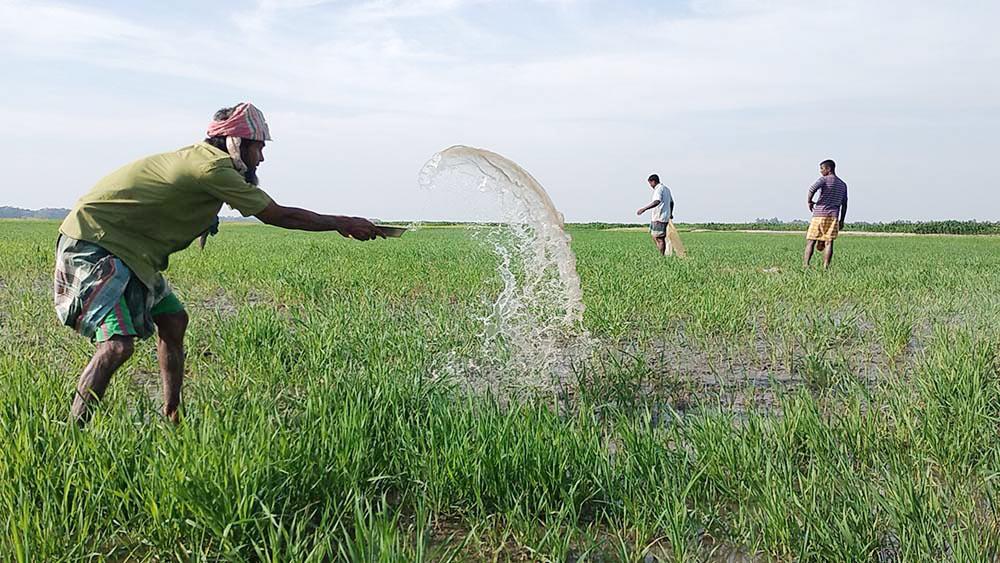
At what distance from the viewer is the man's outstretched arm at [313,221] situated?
2986 millimetres

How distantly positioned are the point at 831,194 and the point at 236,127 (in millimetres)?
8786

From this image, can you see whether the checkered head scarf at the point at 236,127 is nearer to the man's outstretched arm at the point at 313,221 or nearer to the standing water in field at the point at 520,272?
the man's outstretched arm at the point at 313,221

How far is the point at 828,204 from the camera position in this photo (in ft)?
32.3

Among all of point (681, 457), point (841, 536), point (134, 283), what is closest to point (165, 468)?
point (134, 283)

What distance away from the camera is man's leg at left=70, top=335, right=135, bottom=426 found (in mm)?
2670

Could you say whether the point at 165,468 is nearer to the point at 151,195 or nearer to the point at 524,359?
the point at 151,195

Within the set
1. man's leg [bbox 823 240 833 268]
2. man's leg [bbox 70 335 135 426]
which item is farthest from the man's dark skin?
man's leg [bbox 823 240 833 268]

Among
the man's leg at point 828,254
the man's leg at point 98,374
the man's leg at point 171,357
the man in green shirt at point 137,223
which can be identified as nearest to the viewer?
the man's leg at point 98,374

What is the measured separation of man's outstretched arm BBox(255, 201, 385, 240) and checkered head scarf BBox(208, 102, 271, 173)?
8.2 inches

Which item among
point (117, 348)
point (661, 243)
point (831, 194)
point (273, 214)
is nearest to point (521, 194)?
point (273, 214)

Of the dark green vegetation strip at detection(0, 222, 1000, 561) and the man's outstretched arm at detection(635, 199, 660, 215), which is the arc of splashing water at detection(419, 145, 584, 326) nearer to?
the dark green vegetation strip at detection(0, 222, 1000, 561)

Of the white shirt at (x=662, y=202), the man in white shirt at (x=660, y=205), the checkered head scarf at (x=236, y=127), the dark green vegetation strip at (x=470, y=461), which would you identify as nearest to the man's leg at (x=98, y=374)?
the dark green vegetation strip at (x=470, y=461)

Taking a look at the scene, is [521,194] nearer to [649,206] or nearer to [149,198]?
[149,198]

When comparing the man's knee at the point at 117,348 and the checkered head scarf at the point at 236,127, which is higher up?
the checkered head scarf at the point at 236,127
